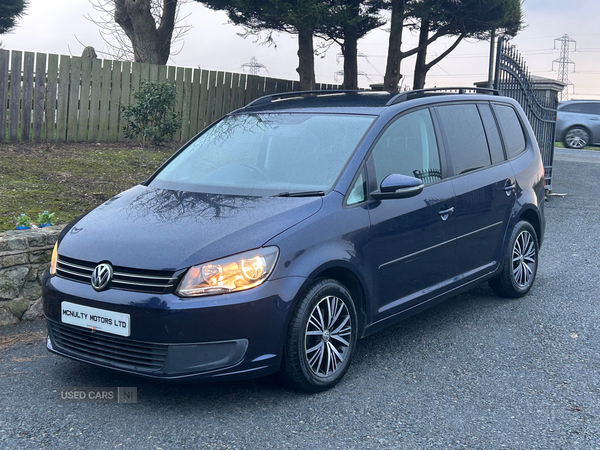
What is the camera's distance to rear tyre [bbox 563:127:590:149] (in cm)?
2456

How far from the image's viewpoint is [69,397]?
410 cm

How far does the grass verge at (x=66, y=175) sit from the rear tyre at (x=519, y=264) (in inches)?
162

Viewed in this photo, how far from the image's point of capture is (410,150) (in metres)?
4.98

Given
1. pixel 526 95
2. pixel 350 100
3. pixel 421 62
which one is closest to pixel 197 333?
pixel 350 100

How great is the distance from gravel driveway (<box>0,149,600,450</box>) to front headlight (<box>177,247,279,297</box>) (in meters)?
0.73

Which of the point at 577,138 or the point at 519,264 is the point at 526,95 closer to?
the point at 519,264

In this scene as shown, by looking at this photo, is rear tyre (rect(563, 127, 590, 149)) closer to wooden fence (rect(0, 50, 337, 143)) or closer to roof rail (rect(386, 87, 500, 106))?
wooden fence (rect(0, 50, 337, 143))

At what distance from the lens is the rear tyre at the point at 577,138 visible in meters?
24.6

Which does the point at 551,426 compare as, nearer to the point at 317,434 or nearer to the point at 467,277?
the point at 317,434

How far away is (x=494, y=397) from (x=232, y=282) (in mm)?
1729

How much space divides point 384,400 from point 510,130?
3.25 meters

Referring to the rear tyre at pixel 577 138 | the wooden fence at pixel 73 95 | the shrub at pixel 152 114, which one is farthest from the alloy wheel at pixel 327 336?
the rear tyre at pixel 577 138

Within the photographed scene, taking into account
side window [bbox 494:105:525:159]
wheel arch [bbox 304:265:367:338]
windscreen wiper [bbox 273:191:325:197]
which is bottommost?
wheel arch [bbox 304:265:367:338]

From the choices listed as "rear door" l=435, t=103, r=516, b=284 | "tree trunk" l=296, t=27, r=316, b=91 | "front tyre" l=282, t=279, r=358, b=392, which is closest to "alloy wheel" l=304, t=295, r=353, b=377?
"front tyre" l=282, t=279, r=358, b=392
